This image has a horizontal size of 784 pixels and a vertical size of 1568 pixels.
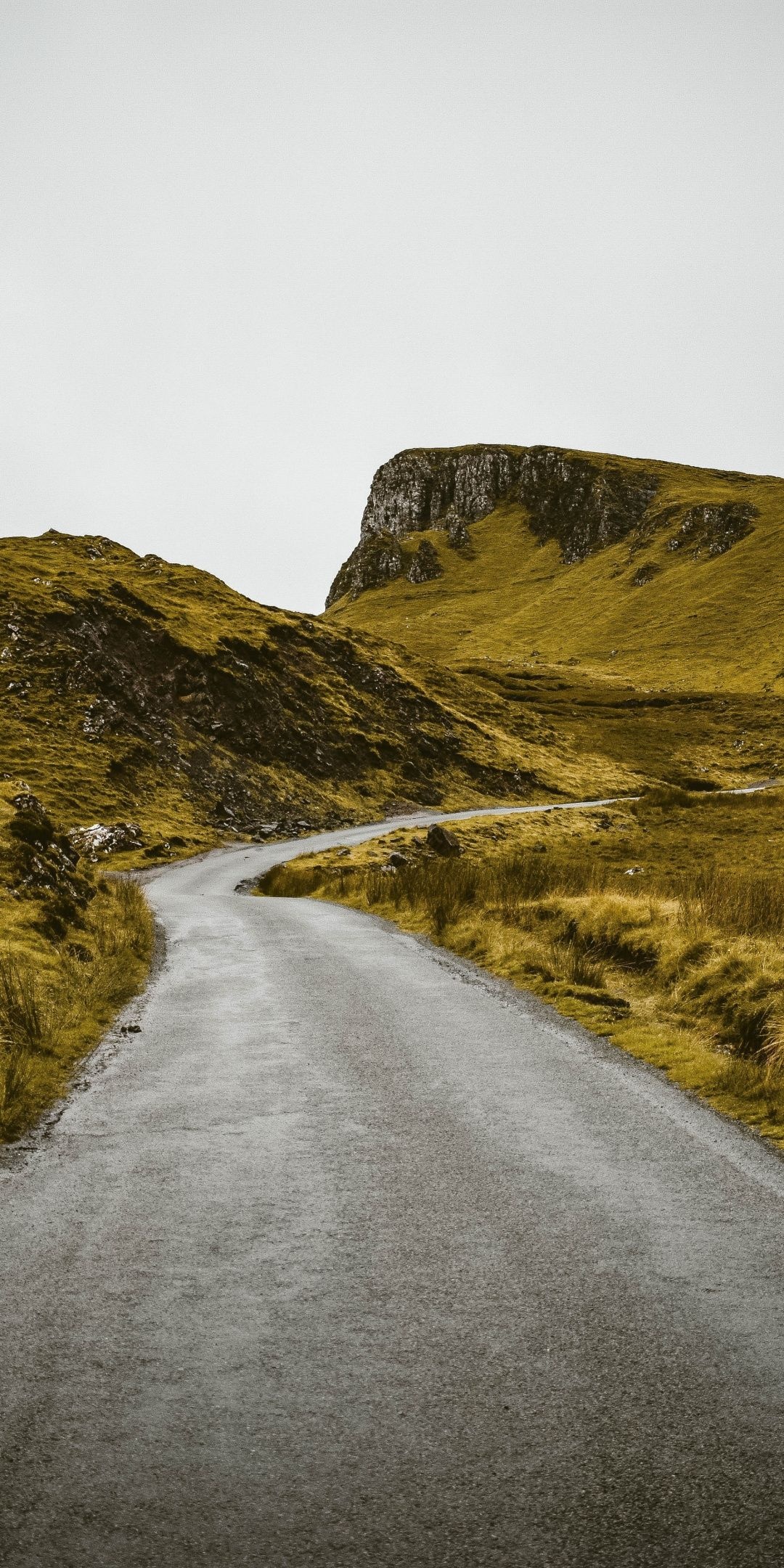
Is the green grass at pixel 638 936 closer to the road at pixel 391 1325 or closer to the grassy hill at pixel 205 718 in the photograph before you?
the road at pixel 391 1325

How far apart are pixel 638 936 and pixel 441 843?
87.4 feet

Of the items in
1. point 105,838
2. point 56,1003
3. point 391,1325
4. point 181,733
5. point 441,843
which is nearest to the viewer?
point 391,1325

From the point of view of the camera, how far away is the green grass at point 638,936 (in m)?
10.9

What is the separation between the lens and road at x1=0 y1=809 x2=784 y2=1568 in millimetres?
3645

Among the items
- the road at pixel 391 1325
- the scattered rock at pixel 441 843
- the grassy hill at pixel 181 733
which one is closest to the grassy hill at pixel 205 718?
the grassy hill at pixel 181 733

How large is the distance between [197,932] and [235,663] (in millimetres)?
55260

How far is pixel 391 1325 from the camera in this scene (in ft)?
16.8

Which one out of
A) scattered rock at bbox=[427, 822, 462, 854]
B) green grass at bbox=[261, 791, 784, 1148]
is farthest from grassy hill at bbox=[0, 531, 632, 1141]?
scattered rock at bbox=[427, 822, 462, 854]

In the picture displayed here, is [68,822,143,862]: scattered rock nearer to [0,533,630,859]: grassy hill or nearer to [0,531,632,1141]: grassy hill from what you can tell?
[0,531,632,1141]: grassy hill

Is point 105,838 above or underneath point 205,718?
underneath

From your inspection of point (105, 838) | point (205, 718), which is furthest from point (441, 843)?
point (205, 718)

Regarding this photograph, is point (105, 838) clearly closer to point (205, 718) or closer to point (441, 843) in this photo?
point (441, 843)

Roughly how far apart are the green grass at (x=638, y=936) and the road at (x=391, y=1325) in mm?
1079

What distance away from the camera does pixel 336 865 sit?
3906cm
